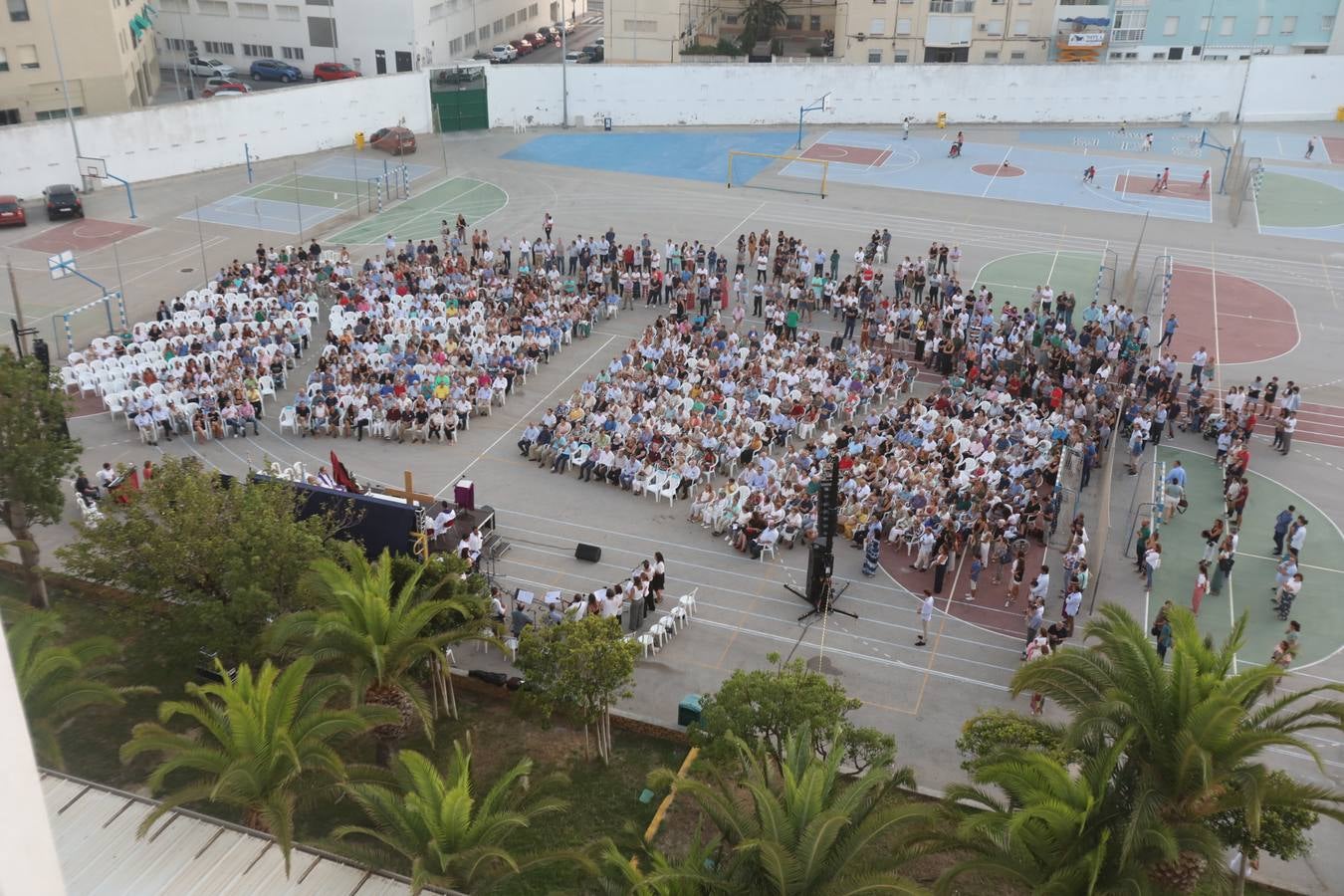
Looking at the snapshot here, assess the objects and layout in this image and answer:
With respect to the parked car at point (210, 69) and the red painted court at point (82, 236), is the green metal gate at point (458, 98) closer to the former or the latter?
the red painted court at point (82, 236)

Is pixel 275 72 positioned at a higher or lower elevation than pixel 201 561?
higher

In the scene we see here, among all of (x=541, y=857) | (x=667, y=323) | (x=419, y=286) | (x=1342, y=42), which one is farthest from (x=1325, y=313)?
(x=1342, y=42)

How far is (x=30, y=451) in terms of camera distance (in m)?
21.6

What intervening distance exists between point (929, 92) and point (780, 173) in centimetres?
1490

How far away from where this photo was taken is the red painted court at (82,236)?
4431 cm

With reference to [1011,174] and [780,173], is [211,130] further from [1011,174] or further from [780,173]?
[1011,174]

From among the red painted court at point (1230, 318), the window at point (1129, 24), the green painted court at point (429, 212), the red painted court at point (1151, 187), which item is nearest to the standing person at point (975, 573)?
the red painted court at point (1230, 318)

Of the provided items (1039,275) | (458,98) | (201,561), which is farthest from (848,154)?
(201,561)

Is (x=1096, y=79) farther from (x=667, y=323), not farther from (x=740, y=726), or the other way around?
(x=740, y=726)

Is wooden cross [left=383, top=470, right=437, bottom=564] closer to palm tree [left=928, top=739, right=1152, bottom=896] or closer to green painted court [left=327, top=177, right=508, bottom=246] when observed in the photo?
palm tree [left=928, top=739, right=1152, bottom=896]

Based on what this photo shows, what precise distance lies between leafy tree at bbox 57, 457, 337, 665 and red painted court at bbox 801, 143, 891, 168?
→ 1726 inches

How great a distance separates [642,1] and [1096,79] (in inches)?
1043

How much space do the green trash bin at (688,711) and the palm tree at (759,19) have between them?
6766 cm

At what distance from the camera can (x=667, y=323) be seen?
35.8 metres
